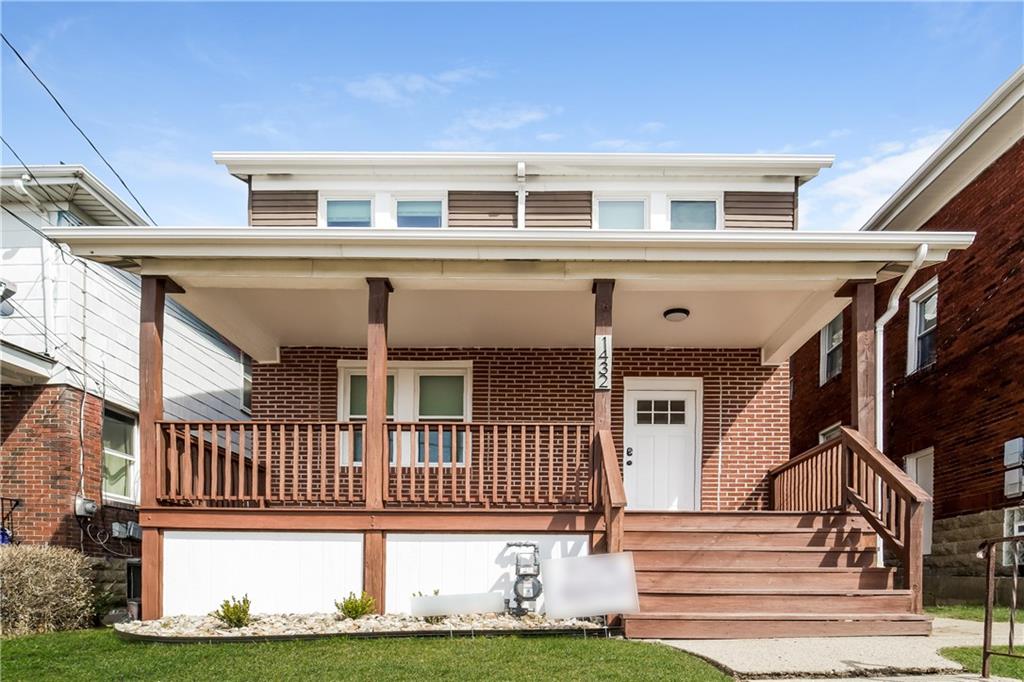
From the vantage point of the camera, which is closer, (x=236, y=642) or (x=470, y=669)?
(x=470, y=669)

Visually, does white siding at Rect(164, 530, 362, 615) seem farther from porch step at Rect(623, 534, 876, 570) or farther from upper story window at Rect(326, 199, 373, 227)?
upper story window at Rect(326, 199, 373, 227)

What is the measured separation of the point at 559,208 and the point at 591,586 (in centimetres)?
646

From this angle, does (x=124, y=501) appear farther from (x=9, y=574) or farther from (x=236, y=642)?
(x=236, y=642)

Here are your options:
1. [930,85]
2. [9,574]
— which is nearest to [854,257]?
[930,85]

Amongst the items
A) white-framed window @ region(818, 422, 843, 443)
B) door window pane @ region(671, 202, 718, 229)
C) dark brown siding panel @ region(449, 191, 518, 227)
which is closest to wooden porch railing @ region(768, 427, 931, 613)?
door window pane @ region(671, 202, 718, 229)

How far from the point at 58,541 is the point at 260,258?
5.18m

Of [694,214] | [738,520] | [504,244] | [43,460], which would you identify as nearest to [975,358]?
[694,214]

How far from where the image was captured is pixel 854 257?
8.80 meters

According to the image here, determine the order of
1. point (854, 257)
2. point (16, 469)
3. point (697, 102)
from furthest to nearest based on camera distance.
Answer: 1. point (16, 469)
2. point (697, 102)
3. point (854, 257)

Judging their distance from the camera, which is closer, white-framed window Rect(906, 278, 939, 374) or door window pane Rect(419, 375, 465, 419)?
door window pane Rect(419, 375, 465, 419)

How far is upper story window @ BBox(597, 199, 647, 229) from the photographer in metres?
13.0

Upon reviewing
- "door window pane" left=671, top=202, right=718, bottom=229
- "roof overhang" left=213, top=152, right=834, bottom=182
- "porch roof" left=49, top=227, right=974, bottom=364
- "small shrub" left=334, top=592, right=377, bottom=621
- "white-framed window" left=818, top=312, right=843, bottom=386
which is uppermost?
"roof overhang" left=213, top=152, right=834, bottom=182

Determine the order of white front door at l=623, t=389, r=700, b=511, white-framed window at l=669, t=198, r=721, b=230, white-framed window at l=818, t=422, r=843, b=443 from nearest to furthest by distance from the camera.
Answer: white front door at l=623, t=389, r=700, b=511, white-framed window at l=669, t=198, r=721, b=230, white-framed window at l=818, t=422, r=843, b=443

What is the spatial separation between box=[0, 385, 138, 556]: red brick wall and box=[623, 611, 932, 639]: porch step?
25.5ft
